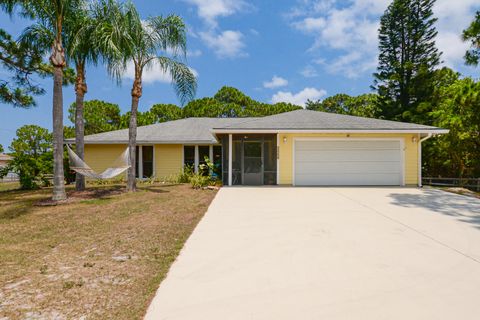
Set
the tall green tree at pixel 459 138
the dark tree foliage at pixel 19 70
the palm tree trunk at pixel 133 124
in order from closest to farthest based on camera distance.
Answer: the palm tree trunk at pixel 133 124 < the dark tree foliage at pixel 19 70 < the tall green tree at pixel 459 138

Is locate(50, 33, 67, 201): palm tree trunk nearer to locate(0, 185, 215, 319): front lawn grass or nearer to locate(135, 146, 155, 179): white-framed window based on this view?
locate(0, 185, 215, 319): front lawn grass

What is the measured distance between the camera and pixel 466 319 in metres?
2.18

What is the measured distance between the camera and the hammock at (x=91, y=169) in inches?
334

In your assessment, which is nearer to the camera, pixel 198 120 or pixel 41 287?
pixel 41 287

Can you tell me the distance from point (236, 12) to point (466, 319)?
14483mm

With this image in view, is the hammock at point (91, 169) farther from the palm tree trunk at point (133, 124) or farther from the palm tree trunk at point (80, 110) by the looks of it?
the palm tree trunk at point (80, 110)

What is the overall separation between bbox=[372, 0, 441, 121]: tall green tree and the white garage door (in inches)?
436

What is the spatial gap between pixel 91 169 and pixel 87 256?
257 inches

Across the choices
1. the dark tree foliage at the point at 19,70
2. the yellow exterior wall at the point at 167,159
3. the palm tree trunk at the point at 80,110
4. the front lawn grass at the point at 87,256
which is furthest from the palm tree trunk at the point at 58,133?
the yellow exterior wall at the point at 167,159

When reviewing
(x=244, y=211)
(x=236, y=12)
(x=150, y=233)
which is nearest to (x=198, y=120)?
(x=236, y=12)

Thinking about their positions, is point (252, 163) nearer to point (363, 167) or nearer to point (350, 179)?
point (350, 179)

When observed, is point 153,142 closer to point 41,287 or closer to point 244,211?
point 244,211

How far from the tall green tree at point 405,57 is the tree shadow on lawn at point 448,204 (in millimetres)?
14181

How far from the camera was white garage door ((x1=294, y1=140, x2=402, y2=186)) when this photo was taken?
37.6ft
